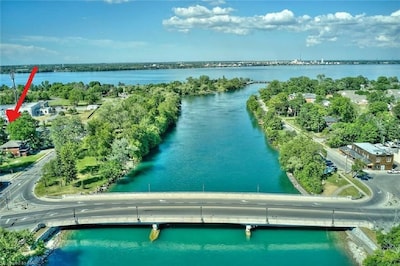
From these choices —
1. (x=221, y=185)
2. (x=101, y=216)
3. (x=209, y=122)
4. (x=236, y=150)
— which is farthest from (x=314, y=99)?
(x=101, y=216)

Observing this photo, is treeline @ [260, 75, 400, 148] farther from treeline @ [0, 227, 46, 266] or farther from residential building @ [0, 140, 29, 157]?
residential building @ [0, 140, 29, 157]

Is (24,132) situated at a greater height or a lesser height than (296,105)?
lesser

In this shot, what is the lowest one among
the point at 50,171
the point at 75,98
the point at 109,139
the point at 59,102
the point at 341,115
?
the point at 50,171

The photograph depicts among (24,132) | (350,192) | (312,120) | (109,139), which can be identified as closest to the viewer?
(350,192)

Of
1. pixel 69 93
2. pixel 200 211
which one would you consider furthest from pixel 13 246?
pixel 69 93

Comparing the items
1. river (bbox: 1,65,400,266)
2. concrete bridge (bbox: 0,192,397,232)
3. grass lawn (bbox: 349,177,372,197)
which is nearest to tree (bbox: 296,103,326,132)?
river (bbox: 1,65,400,266)

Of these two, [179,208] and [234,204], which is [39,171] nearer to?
[179,208]

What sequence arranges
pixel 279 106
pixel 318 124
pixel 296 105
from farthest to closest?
1. pixel 279 106
2. pixel 296 105
3. pixel 318 124

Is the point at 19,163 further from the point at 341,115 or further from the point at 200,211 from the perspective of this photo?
the point at 341,115
